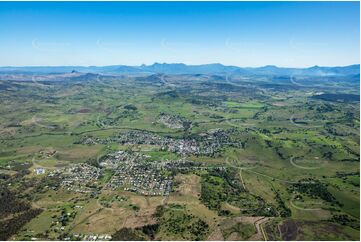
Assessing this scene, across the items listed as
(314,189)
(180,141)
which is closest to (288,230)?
(314,189)

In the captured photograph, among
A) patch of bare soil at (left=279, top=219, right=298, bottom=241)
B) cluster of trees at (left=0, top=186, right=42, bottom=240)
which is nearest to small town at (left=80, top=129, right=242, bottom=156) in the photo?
patch of bare soil at (left=279, top=219, right=298, bottom=241)

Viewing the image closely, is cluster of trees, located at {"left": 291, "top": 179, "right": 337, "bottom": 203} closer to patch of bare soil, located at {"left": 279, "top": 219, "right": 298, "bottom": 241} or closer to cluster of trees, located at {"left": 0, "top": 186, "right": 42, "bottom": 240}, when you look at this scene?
patch of bare soil, located at {"left": 279, "top": 219, "right": 298, "bottom": 241}

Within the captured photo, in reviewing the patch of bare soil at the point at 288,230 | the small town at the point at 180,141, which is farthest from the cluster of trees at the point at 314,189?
the small town at the point at 180,141

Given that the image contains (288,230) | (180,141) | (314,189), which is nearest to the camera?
(288,230)

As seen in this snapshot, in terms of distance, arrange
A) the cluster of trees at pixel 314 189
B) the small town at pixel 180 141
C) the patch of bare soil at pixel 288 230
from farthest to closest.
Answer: the small town at pixel 180 141
the cluster of trees at pixel 314 189
the patch of bare soil at pixel 288 230

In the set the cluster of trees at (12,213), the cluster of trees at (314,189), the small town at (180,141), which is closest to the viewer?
the cluster of trees at (12,213)

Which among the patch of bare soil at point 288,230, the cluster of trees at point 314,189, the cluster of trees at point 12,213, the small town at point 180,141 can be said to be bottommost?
the small town at point 180,141

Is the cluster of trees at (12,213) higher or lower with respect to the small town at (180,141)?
higher

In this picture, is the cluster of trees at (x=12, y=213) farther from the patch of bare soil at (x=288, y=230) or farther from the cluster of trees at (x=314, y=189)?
the cluster of trees at (x=314, y=189)

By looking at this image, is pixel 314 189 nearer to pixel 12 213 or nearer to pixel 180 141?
pixel 180 141

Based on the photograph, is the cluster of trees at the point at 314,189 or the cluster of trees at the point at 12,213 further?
the cluster of trees at the point at 314,189

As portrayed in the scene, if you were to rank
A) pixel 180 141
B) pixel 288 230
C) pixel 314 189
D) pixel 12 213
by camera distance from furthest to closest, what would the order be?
1. pixel 180 141
2. pixel 314 189
3. pixel 12 213
4. pixel 288 230
